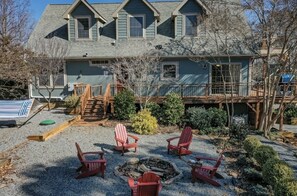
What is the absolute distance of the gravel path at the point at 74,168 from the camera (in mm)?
5711

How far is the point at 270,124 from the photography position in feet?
40.4

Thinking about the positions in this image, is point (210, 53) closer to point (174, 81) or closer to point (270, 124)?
point (174, 81)

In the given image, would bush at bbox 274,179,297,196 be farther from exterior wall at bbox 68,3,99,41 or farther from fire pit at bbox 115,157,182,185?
exterior wall at bbox 68,3,99,41

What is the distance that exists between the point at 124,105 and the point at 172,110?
101 inches

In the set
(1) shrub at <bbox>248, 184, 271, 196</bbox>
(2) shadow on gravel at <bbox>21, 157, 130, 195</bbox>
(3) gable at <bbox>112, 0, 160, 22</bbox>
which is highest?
(3) gable at <bbox>112, 0, 160, 22</bbox>

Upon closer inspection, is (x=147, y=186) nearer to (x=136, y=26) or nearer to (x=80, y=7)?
(x=136, y=26)

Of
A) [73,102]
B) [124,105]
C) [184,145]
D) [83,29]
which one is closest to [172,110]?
[124,105]

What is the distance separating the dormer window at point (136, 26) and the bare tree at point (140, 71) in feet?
3.11

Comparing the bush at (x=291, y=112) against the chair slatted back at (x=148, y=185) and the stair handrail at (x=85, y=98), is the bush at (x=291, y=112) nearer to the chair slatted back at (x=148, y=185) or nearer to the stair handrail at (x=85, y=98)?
the stair handrail at (x=85, y=98)

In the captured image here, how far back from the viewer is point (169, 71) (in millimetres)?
15711

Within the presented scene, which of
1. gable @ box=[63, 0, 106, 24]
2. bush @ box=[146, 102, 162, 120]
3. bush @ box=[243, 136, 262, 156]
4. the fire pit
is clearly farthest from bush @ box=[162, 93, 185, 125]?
gable @ box=[63, 0, 106, 24]

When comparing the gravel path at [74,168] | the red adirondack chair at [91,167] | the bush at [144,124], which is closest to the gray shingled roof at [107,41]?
the bush at [144,124]

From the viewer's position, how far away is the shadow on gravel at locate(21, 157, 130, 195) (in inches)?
221

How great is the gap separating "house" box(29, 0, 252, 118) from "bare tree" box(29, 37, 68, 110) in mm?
432
